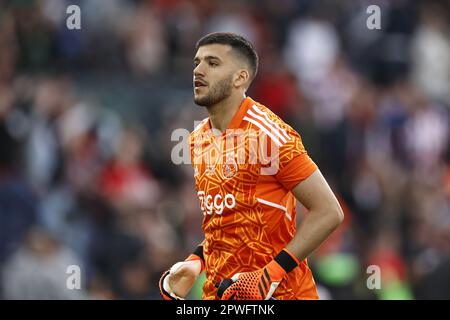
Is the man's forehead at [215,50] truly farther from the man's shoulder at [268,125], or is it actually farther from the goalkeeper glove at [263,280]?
the goalkeeper glove at [263,280]

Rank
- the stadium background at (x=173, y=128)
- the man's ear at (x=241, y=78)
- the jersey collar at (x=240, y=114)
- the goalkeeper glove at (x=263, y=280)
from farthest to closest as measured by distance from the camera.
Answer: the stadium background at (x=173, y=128) < the man's ear at (x=241, y=78) < the jersey collar at (x=240, y=114) < the goalkeeper glove at (x=263, y=280)

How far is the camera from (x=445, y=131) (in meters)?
15.2

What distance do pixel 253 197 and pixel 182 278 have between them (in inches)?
31.9

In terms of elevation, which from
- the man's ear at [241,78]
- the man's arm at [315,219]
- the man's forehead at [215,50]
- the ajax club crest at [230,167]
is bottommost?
the man's arm at [315,219]

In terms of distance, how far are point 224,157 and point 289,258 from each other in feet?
2.65

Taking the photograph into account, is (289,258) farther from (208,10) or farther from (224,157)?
(208,10)

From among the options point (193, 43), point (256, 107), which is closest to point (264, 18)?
point (193, 43)

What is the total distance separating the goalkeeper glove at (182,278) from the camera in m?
6.89

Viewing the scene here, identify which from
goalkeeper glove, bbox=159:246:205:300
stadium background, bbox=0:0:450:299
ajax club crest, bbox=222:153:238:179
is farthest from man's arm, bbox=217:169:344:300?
stadium background, bbox=0:0:450:299

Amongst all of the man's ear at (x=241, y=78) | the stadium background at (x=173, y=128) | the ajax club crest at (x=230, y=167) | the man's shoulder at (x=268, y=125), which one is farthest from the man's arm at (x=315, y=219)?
the stadium background at (x=173, y=128)

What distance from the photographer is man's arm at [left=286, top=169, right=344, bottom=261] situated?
632 cm

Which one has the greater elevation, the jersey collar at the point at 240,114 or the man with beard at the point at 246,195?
the jersey collar at the point at 240,114

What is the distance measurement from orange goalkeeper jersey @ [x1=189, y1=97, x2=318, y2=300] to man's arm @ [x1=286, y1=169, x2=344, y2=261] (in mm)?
94

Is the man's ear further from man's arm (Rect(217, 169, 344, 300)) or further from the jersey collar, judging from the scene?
man's arm (Rect(217, 169, 344, 300))
